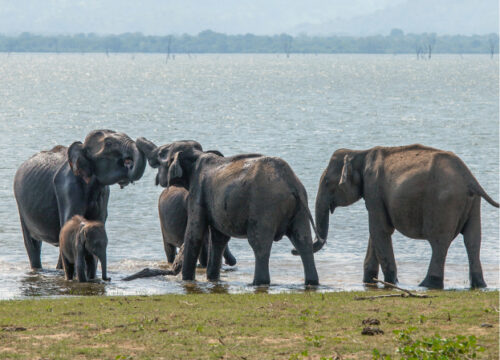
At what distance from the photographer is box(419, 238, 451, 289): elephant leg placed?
15.2 meters

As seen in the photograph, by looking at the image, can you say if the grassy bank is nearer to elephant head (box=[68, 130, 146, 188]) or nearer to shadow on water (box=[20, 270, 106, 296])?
shadow on water (box=[20, 270, 106, 296])

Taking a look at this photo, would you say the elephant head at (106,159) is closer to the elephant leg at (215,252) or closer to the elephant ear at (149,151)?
the elephant ear at (149,151)

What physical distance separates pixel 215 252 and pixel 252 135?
4324cm

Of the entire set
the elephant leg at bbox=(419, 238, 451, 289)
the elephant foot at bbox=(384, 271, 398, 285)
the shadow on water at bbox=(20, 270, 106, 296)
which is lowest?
the shadow on water at bbox=(20, 270, 106, 296)

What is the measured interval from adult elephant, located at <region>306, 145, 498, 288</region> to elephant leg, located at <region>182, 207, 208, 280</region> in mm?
1803

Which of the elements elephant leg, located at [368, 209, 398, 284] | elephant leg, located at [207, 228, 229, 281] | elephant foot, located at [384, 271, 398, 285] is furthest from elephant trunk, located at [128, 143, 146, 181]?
elephant foot, located at [384, 271, 398, 285]

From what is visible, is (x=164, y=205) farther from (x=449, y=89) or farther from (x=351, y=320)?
(x=449, y=89)

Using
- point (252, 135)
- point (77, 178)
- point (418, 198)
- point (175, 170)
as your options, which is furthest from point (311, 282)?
point (252, 135)

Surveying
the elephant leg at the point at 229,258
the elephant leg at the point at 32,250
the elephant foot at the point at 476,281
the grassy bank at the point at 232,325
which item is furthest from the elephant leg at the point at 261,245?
the elephant leg at the point at 32,250

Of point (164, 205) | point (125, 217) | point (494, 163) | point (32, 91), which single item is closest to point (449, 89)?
point (32, 91)

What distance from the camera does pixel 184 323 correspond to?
11.2 meters

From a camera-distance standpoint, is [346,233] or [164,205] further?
[346,233]

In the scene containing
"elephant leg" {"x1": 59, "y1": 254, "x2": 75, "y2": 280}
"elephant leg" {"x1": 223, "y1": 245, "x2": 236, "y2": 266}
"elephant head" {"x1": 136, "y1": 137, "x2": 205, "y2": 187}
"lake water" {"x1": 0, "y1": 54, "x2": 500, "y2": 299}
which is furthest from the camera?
"elephant leg" {"x1": 223, "y1": 245, "x2": 236, "y2": 266}

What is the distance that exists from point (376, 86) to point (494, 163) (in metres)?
99.2
